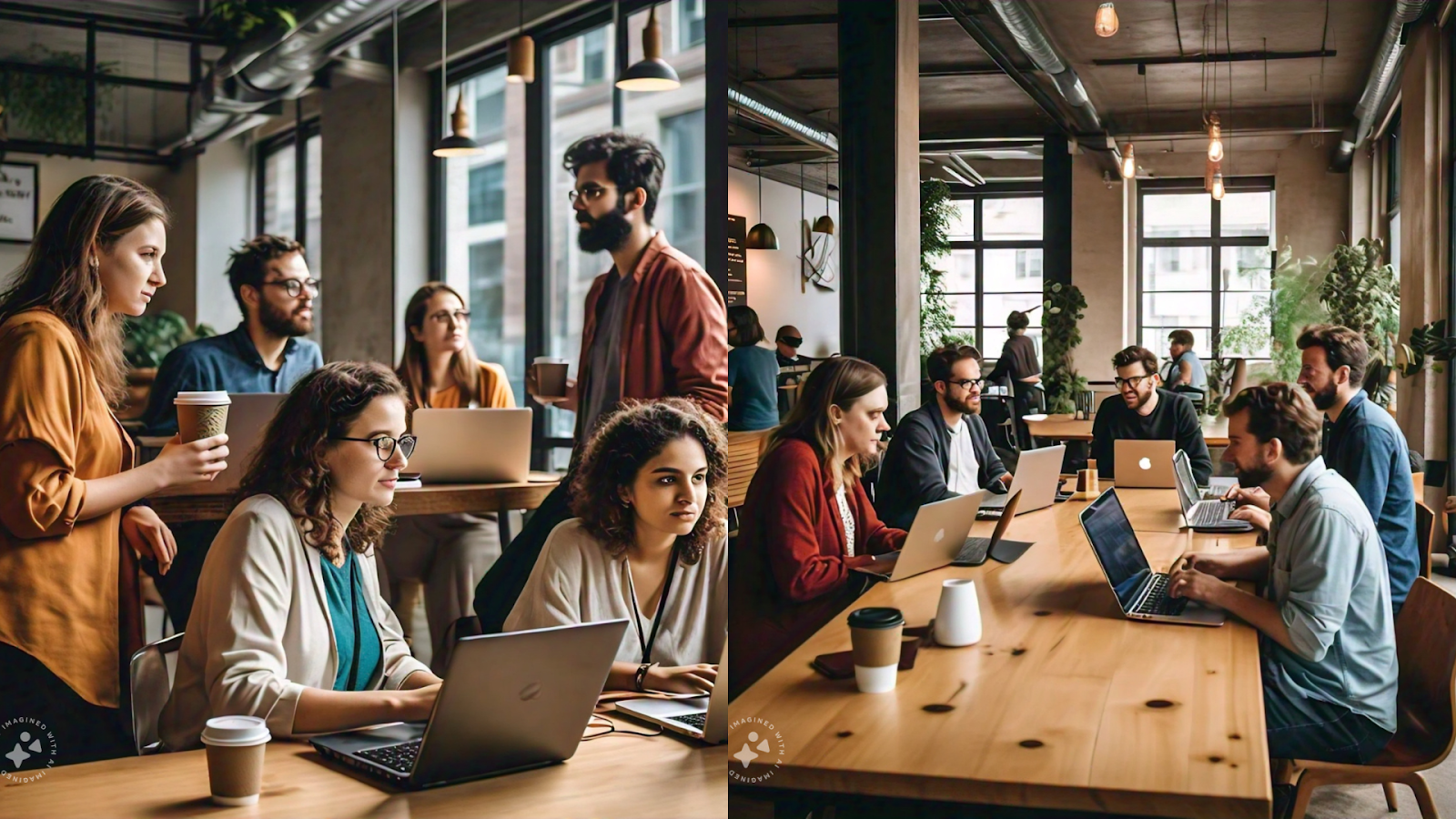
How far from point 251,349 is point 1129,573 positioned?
237 centimetres

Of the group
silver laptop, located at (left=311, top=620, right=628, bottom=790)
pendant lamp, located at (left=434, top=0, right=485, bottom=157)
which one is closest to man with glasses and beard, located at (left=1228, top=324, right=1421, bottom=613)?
silver laptop, located at (left=311, top=620, right=628, bottom=790)

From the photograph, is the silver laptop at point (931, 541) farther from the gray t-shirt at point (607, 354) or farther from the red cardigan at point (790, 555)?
the gray t-shirt at point (607, 354)

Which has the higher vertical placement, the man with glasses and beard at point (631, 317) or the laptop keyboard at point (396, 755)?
the man with glasses and beard at point (631, 317)

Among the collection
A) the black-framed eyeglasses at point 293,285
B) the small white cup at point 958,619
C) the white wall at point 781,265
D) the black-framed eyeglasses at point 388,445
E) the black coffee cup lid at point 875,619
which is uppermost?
the black-framed eyeglasses at point 293,285

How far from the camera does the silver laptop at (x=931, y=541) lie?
218 cm

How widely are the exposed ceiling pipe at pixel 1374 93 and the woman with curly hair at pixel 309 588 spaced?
69.9 inches

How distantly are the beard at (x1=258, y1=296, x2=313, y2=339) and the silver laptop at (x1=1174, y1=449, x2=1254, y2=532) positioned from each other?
2.38 m

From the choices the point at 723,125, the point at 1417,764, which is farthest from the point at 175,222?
the point at 1417,764

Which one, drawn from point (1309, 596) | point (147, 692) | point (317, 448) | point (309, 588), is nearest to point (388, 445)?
point (317, 448)

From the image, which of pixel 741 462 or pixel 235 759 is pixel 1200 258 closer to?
pixel 741 462

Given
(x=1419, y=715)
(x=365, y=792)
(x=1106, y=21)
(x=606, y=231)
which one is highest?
(x=1106, y=21)

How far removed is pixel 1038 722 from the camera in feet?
4.99

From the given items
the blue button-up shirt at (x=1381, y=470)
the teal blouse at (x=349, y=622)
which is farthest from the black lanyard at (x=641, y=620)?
the blue button-up shirt at (x=1381, y=470)

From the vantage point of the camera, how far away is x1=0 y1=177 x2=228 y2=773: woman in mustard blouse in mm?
1923
